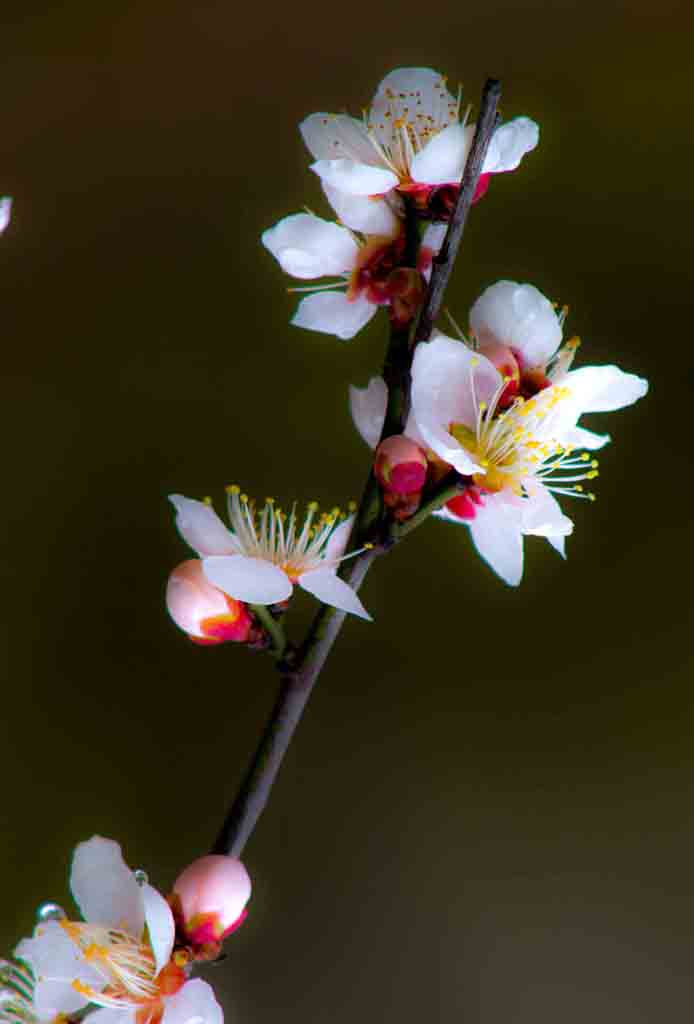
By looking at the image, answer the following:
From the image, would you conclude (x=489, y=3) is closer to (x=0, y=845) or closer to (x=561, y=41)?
(x=561, y=41)

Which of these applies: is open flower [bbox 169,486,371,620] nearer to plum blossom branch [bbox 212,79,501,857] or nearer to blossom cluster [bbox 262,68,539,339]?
plum blossom branch [bbox 212,79,501,857]

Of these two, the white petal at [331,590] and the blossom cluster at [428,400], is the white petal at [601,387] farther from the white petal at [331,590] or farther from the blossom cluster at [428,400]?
the white petal at [331,590]

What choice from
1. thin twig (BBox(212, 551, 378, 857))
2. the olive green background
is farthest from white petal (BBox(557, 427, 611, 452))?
the olive green background

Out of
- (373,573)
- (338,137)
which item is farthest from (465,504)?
(373,573)

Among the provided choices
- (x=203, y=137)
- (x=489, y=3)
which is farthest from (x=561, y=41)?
(x=203, y=137)

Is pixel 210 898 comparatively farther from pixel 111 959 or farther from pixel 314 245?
pixel 314 245
